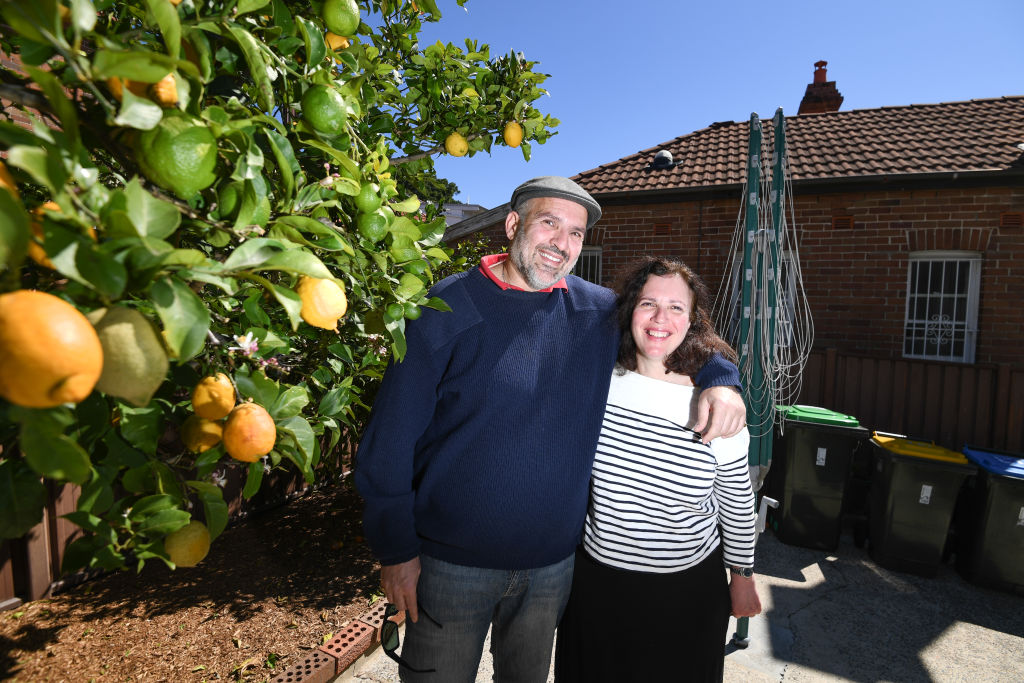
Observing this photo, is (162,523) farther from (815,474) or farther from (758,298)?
(815,474)

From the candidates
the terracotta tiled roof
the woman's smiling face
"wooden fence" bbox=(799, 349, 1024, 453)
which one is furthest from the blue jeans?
the terracotta tiled roof

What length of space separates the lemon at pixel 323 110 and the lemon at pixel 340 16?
0.21 m

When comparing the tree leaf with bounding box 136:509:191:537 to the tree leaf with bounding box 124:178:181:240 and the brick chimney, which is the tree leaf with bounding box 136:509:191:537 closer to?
the tree leaf with bounding box 124:178:181:240

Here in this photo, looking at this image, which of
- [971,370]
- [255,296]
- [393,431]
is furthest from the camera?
[971,370]

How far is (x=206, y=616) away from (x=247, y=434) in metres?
3.00

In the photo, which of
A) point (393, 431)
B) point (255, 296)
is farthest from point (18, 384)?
point (393, 431)

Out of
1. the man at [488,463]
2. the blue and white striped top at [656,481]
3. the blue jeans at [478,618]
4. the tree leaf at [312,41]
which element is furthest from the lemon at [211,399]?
the blue and white striped top at [656,481]

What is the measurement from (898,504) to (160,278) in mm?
5461

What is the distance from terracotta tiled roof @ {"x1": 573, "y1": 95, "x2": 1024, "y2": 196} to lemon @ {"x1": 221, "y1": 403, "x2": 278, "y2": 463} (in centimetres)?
822

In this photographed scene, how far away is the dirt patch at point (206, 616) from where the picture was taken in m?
2.65

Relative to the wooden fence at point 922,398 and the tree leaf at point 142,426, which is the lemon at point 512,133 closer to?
the tree leaf at point 142,426

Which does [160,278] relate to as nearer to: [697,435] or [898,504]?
[697,435]

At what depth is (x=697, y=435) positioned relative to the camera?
179cm

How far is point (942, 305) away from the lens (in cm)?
711
